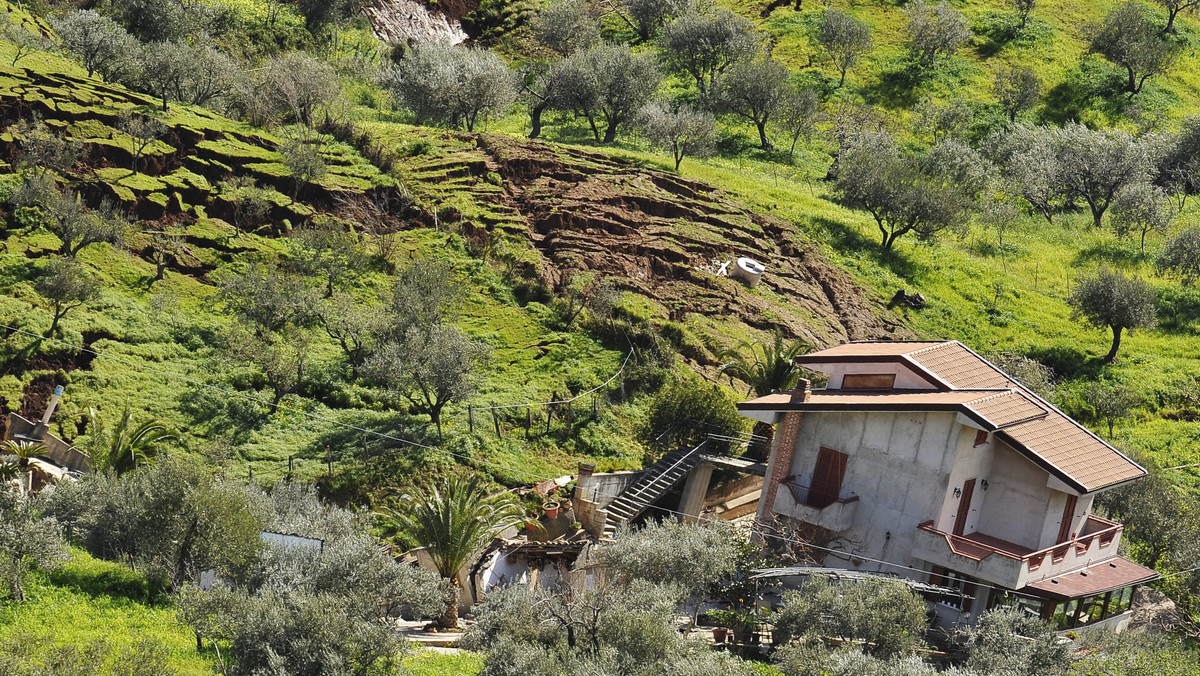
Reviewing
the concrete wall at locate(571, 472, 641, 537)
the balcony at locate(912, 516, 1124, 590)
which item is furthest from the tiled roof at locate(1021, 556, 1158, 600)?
the concrete wall at locate(571, 472, 641, 537)

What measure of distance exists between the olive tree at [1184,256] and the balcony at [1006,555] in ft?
107

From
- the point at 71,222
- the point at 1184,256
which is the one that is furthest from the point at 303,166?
the point at 1184,256

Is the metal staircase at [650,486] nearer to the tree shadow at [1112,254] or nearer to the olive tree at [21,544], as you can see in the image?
the olive tree at [21,544]

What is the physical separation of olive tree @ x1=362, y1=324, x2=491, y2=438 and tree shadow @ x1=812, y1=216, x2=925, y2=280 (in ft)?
89.5

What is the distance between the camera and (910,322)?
52094mm

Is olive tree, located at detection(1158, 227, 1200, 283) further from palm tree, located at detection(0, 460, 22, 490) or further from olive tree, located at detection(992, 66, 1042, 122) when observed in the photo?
palm tree, located at detection(0, 460, 22, 490)

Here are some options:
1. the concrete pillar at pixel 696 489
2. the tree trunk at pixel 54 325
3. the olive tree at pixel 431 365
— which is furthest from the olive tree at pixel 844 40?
the tree trunk at pixel 54 325

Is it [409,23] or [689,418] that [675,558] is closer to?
[689,418]

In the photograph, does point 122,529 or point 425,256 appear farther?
point 425,256

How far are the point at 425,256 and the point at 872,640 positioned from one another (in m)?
27.2

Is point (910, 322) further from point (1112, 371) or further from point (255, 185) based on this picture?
point (255, 185)

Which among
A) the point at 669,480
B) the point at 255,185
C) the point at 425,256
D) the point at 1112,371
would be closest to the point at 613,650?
the point at 669,480

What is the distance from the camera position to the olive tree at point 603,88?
70.4 meters

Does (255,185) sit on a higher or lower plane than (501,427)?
higher
